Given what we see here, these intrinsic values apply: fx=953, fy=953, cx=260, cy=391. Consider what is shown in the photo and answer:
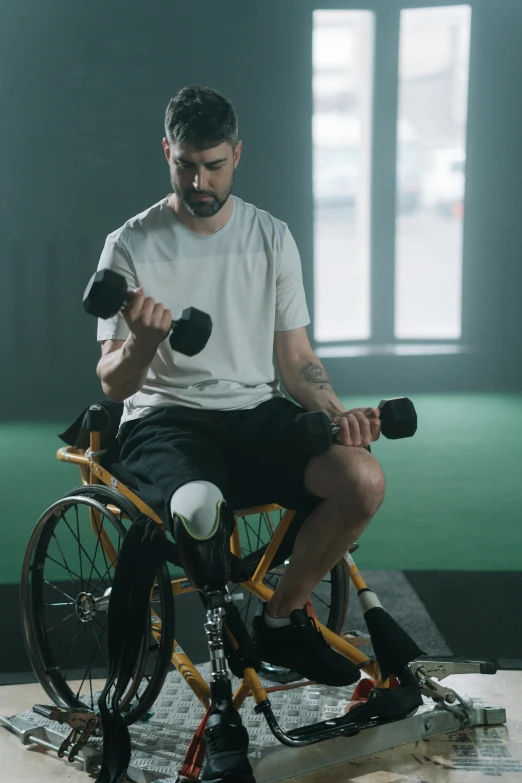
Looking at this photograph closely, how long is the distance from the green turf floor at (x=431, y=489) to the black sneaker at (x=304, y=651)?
48.4 inches

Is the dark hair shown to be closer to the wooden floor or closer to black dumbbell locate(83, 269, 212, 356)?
black dumbbell locate(83, 269, 212, 356)

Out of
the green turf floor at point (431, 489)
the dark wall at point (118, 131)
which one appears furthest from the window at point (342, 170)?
the green turf floor at point (431, 489)

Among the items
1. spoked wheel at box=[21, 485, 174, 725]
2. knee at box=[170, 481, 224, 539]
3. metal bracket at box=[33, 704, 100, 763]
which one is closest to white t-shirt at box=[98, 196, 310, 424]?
spoked wheel at box=[21, 485, 174, 725]

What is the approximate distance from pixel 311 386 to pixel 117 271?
474 millimetres

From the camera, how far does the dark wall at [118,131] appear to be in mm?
5777

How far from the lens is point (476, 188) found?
6.21 meters

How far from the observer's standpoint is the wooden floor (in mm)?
1751

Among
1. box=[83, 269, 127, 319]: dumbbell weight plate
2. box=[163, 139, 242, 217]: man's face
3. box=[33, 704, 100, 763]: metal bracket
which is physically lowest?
box=[33, 704, 100, 763]: metal bracket

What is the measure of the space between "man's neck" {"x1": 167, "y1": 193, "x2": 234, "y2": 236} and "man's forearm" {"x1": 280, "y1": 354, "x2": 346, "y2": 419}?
1.12ft

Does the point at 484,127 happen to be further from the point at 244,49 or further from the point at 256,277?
the point at 256,277

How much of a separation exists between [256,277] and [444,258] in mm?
4656

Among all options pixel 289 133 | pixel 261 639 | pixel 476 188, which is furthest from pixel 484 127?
pixel 261 639

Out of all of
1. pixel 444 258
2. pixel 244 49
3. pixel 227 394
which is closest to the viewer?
pixel 227 394

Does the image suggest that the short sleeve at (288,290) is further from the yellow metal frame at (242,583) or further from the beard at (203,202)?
the yellow metal frame at (242,583)
